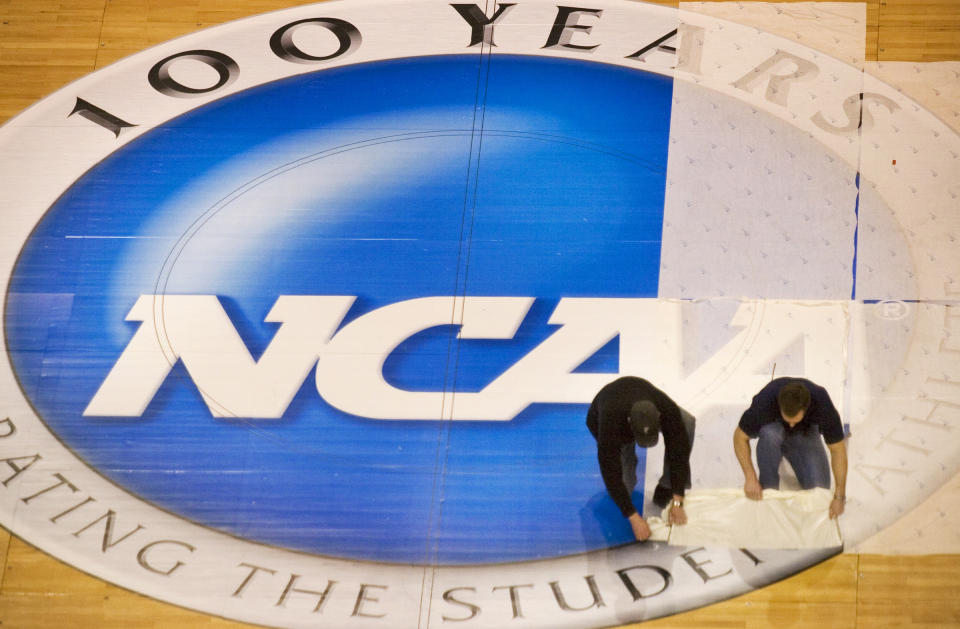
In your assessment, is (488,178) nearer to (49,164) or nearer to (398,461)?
(398,461)

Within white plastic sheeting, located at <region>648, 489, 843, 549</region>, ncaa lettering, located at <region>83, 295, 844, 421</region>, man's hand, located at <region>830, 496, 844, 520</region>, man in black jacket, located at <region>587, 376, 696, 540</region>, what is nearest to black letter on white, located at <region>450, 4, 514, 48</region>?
ncaa lettering, located at <region>83, 295, 844, 421</region>

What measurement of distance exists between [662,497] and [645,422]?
0.31m

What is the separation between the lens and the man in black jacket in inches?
162

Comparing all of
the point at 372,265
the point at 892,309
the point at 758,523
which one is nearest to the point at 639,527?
the point at 758,523

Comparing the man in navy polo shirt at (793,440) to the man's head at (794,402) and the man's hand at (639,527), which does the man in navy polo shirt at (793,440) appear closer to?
the man's head at (794,402)

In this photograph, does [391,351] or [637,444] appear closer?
[637,444]

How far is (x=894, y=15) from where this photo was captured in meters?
4.99

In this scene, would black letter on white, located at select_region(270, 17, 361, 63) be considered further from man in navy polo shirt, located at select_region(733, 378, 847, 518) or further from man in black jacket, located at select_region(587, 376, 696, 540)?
man in navy polo shirt, located at select_region(733, 378, 847, 518)

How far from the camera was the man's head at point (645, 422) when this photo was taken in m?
4.08

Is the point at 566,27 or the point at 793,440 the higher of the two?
the point at 566,27

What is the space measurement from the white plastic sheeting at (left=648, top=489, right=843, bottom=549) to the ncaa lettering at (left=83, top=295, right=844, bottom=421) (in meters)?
0.42

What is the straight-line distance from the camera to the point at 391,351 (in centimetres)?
454

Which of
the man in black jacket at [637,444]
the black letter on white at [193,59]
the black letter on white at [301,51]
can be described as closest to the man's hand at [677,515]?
the man in black jacket at [637,444]

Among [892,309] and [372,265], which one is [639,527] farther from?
[372,265]
